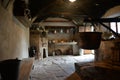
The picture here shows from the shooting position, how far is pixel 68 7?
27.3 ft

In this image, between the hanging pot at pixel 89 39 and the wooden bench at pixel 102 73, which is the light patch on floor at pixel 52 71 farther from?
the wooden bench at pixel 102 73

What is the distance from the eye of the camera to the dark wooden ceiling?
283 inches

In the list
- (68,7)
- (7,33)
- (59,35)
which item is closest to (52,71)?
(7,33)

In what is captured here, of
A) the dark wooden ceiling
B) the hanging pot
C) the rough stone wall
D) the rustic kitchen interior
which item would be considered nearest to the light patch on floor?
the rustic kitchen interior

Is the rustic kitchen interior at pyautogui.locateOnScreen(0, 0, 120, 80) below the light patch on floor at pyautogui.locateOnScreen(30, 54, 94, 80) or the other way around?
the other way around

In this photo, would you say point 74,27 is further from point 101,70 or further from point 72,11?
point 101,70

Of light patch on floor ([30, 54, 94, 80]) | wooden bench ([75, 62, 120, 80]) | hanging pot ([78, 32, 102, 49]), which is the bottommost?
light patch on floor ([30, 54, 94, 80])

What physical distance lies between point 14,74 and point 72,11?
24.1ft

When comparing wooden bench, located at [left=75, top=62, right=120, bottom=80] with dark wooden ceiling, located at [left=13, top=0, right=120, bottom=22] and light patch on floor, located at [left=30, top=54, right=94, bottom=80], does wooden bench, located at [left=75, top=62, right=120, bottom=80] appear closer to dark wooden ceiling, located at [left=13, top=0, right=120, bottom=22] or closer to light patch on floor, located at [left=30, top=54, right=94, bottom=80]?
light patch on floor, located at [left=30, top=54, right=94, bottom=80]

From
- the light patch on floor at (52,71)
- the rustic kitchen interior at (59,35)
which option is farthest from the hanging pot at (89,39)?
the light patch on floor at (52,71)

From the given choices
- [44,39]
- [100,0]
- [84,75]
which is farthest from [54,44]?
[84,75]

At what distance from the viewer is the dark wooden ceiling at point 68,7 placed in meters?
7.18

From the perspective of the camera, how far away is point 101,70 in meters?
2.43

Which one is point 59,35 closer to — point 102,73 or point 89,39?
point 89,39
